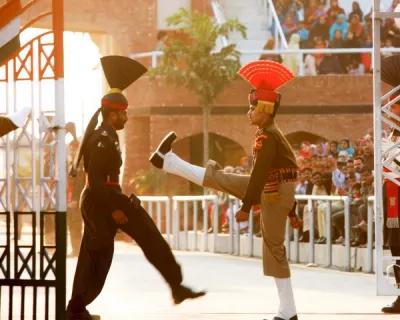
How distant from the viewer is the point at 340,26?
33.8m

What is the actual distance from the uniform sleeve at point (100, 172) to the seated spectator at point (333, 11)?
23640 millimetres

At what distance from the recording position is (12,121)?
9031 mm

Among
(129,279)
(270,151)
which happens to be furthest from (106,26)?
(270,151)

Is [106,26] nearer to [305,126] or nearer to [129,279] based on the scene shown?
[305,126]

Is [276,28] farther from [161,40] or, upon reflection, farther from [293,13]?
[161,40]

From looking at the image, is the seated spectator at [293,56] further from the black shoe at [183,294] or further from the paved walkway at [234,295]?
the black shoe at [183,294]

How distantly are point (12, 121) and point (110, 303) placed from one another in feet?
14.2

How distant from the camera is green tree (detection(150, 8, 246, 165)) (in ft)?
110

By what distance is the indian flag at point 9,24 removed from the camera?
9711 mm

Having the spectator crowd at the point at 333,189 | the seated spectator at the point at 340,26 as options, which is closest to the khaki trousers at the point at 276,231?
the spectator crowd at the point at 333,189

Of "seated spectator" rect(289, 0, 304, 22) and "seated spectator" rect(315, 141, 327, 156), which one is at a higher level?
"seated spectator" rect(289, 0, 304, 22)

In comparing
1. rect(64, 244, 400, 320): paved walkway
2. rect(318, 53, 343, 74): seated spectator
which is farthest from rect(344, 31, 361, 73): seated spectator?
rect(64, 244, 400, 320): paved walkway

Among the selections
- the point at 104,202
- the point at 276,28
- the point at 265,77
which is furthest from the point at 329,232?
the point at 276,28

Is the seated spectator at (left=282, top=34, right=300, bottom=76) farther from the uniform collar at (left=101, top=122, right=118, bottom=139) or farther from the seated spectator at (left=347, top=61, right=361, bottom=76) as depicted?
the uniform collar at (left=101, top=122, right=118, bottom=139)
